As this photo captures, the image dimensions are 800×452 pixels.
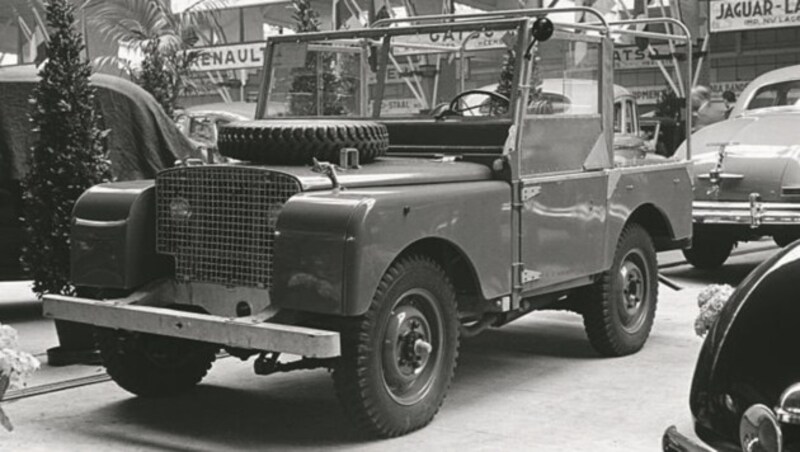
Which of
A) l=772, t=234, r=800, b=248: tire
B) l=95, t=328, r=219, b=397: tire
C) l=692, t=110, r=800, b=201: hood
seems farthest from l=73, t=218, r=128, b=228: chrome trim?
l=772, t=234, r=800, b=248: tire

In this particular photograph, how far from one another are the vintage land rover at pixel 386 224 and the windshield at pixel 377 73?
0.05 ft

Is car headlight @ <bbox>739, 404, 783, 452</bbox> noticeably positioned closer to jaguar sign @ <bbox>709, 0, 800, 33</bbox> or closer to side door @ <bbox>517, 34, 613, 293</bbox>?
side door @ <bbox>517, 34, 613, 293</bbox>

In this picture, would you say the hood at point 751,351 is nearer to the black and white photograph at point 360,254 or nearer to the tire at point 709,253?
the black and white photograph at point 360,254

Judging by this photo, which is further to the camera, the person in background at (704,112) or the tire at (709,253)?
the person in background at (704,112)

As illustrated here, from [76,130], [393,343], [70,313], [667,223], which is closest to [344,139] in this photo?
[393,343]

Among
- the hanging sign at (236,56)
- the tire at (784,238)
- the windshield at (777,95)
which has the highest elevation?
the hanging sign at (236,56)

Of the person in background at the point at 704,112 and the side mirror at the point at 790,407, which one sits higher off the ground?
the person in background at the point at 704,112

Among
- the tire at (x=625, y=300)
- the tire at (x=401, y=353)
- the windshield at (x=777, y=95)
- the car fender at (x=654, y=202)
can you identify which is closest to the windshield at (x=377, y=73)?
the car fender at (x=654, y=202)

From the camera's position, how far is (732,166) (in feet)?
38.3

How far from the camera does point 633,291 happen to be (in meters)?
8.10

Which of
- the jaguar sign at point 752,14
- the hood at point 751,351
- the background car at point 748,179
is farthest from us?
the jaguar sign at point 752,14

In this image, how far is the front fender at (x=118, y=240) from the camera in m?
6.17

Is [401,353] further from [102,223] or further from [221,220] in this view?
[102,223]

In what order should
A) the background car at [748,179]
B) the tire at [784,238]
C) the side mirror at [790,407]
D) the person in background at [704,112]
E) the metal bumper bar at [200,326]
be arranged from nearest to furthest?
the side mirror at [790,407] → the metal bumper bar at [200,326] → the background car at [748,179] → the tire at [784,238] → the person in background at [704,112]
